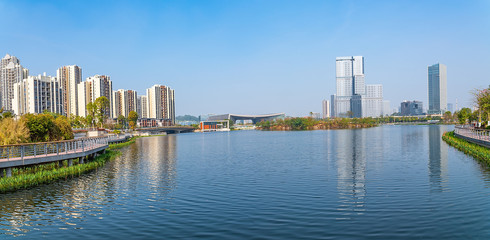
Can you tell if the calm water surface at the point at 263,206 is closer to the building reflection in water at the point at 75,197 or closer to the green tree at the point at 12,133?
the building reflection in water at the point at 75,197

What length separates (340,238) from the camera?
42.5ft

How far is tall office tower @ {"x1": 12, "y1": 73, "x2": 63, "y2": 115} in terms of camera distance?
155750mm

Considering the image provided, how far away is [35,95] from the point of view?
157 meters

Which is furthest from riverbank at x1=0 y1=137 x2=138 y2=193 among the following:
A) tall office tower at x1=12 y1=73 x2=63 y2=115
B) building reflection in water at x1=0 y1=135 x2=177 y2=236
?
tall office tower at x1=12 y1=73 x2=63 y2=115

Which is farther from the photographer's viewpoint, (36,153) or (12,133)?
(12,133)

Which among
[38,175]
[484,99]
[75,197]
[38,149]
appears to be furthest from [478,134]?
[38,149]

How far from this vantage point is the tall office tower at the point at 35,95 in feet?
511

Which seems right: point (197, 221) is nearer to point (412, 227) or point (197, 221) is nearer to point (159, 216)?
point (159, 216)

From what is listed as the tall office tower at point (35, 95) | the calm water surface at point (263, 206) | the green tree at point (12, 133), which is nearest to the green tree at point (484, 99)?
the calm water surface at point (263, 206)

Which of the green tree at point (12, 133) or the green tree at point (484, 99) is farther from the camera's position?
the green tree at point (484, 99)

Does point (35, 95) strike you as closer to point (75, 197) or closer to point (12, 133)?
point (12, 133)

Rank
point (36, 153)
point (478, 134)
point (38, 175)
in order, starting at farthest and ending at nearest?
point (478, 134)
point (36, 153)
point (38, 175)

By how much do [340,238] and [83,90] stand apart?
204 metres

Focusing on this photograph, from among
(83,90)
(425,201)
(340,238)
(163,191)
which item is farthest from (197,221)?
(83,90)
